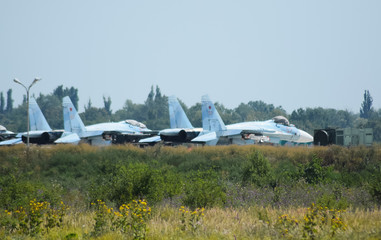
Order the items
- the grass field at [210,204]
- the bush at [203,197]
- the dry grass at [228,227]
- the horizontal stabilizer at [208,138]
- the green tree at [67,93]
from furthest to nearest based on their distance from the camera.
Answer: the green tree at [67,93] → the horizontal stabilizer at [208,138] → the bush at [203,197] → the grass field at [210,204] → the dry grass at [228,227]

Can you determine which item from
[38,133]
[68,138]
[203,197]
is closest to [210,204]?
[203,197]

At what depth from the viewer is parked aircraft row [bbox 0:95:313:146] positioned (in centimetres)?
3953

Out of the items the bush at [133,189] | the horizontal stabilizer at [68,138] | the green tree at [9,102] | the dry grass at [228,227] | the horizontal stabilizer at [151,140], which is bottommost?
the dry grass at [228,227]

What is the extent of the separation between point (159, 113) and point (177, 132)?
92727 millimetres

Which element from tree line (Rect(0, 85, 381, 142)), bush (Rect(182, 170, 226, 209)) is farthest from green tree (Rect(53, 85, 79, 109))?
bush (Rect(182, 170, 226, 209))

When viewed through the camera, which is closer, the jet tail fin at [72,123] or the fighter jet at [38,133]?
the jet tail fin at [72,123]

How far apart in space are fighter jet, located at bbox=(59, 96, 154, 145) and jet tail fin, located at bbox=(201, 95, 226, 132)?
9.34 meters

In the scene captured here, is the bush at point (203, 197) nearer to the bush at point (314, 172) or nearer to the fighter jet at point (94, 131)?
the bush at point (314, 172)

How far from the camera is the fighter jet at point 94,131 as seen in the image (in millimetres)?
44344

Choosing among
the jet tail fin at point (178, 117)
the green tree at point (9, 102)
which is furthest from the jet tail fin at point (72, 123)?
the green tree at point (9, 102)

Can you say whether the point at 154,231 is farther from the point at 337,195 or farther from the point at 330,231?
the point at 337,195

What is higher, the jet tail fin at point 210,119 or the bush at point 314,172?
the jet tail fin at point 210,119

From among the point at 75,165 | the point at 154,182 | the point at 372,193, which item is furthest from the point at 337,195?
the point at 75,165

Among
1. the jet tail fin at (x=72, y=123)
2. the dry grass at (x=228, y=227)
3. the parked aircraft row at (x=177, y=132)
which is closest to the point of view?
the dry grass at (x=228, y=227)
